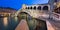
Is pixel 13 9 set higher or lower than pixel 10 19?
higher

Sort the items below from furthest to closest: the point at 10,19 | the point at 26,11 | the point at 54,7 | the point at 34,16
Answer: the point at 26,11
the point at 34,16
the point at 10,19
the point at 54,7

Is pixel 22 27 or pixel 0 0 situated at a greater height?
pixel 0 0

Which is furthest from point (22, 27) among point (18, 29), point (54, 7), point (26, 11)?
point (26, 11)

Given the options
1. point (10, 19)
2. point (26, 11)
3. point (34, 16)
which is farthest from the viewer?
point (26, 11)

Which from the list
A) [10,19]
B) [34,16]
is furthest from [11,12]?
[34,16]

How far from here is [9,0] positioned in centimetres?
541

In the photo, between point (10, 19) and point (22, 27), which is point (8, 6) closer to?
point (10, 19)

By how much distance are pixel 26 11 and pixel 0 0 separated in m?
2.42

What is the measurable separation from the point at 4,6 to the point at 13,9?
409 millimetres

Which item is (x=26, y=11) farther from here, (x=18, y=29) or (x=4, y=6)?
(x=18, y=29)

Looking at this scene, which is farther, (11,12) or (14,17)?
(14,17)

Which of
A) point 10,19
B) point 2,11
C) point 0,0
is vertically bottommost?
point 10,19

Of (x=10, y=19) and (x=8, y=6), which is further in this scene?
(x=10, y=19)

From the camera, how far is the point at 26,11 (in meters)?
7.45
